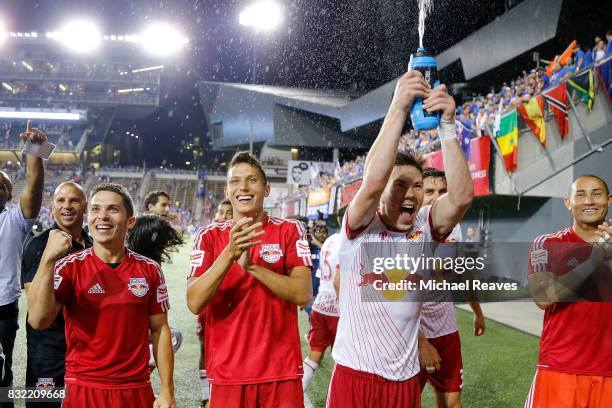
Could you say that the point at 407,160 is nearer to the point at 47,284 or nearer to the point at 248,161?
the point at 248,161

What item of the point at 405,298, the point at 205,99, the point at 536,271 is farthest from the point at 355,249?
the point at 205,99

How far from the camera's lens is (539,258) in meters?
3.29

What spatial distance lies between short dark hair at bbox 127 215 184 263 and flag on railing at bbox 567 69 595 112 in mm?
10349

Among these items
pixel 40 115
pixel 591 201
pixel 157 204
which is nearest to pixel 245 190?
pixel 591 201

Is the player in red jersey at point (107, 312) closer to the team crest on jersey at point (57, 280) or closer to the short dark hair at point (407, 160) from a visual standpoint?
the team crest on jersey at point (57, 280)

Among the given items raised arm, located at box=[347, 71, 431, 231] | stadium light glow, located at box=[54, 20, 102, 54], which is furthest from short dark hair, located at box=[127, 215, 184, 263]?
stadium light glow, located at box=[54, 20, 102, 54]

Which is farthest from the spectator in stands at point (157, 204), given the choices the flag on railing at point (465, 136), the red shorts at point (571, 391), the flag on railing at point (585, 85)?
the flag on railing at point (465, 136)

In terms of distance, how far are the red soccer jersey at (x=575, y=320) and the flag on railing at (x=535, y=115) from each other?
10.4 meters

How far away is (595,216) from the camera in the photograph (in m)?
3.25

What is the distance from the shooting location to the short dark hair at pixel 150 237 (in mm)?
4387

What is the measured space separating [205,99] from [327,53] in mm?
17835

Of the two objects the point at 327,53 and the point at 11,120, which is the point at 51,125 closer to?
the point at 11,120

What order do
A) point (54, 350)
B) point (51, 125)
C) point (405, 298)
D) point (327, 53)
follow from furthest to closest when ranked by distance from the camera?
point (51, 125) < point (327, 53) < point (54, 350) < point (405, 298)

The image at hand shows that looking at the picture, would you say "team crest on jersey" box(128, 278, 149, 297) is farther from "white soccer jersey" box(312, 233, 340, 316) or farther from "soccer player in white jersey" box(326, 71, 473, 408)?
"white soccer jersey" box(312, 233, 340, 316)
